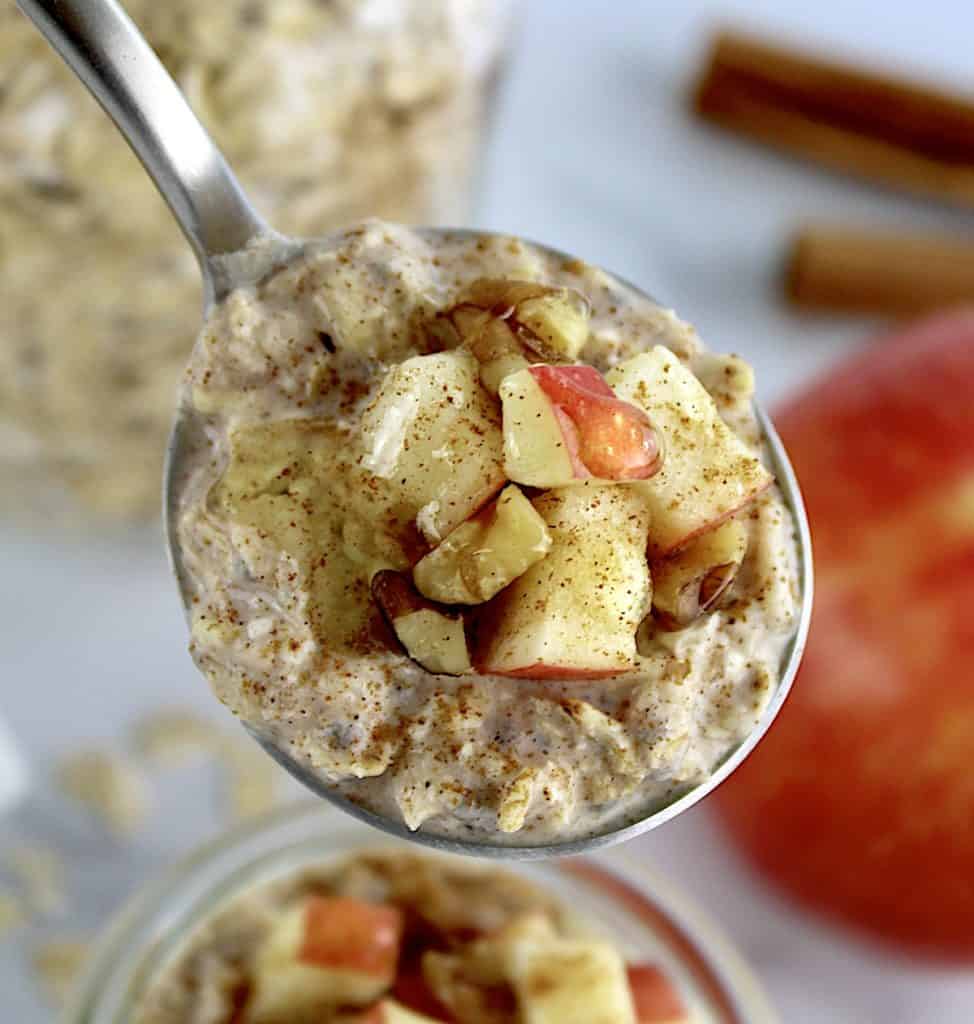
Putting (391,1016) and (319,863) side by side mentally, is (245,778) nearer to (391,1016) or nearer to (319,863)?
(319,863)

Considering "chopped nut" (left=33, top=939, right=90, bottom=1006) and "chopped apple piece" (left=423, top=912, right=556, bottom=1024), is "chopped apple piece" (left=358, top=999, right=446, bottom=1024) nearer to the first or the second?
"chopped apple piece" (left=423, top=912, right=556, bottom=1024)

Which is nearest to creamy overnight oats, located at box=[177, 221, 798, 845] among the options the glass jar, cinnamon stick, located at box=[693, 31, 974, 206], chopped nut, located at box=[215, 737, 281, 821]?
the glass jar

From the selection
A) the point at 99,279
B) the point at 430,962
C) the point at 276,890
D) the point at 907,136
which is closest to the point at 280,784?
the point at 276,890

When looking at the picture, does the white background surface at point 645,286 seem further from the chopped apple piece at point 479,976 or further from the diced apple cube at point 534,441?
the diced apple cube at point 534,441

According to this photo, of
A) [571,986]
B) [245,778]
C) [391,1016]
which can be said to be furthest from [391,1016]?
[245,778]

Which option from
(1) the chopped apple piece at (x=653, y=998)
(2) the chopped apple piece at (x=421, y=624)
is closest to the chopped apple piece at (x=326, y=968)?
(1) the chopped apple piece at (x=653, y=998)

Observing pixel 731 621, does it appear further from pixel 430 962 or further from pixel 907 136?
pixel 907 136
